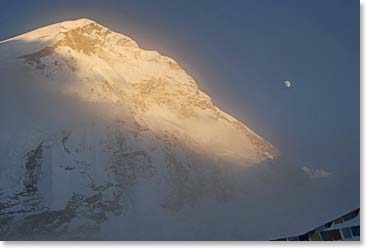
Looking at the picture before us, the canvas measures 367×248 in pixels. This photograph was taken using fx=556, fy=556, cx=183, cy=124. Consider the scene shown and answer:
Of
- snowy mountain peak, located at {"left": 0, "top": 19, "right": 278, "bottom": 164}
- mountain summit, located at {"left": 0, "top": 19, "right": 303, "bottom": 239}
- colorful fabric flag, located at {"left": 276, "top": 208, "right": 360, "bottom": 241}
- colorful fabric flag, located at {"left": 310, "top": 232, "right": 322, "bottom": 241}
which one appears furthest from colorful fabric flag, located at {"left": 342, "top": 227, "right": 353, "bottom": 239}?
snowy mountain peak, located at {"left": 0, "top": 19, "right": 278, "bottom": 164}

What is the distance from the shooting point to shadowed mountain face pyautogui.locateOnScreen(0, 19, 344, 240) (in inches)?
101

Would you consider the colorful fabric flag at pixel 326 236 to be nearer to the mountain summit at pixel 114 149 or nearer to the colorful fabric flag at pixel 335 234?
the colorful fabric flag at pixel 335 234

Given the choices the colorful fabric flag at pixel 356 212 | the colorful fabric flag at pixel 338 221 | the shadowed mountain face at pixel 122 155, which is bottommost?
the colorful fabric flag at pixel 338 221

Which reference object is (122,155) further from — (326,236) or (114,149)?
(326,236)

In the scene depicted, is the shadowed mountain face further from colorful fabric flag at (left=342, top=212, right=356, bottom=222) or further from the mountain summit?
colorful fabric flag at (left=342, top=212, right=356, bottom=222)

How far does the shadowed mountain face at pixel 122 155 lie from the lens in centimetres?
255

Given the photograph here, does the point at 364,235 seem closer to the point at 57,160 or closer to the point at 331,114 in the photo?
the point at 331,114

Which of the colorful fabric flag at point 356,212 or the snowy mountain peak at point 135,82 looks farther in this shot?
the snowy mountain peak at point 135,82

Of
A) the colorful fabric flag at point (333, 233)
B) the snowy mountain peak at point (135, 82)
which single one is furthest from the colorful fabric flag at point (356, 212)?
the snowy mountain peak at point (135, 82)

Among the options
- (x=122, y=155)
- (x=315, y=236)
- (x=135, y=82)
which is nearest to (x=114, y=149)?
(x=122, y=155)

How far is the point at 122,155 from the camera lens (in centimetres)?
261

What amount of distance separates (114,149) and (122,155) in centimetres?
5

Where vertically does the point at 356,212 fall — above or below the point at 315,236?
above

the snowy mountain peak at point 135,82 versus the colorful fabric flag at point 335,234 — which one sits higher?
the snowy mountain peak at point 135,82
